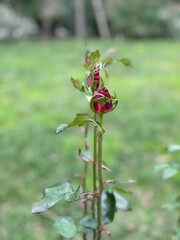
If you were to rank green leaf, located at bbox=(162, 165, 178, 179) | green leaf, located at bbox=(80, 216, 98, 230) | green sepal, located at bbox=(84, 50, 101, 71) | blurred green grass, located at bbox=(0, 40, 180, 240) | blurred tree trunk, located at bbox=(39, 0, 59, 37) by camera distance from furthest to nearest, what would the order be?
blurred tree trunk, located at bbox=(39, 0, 59, 37), blurred green grass, located at bbox=(0, 40, 180, 240), green leaf, located at bbox=(162, 165, 178, 179), green leaf, located at bbox=(80, 216, 98, 230), green sepal, located at bbox=(84, 50, 101, 71)

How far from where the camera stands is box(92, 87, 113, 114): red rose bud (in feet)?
2.63

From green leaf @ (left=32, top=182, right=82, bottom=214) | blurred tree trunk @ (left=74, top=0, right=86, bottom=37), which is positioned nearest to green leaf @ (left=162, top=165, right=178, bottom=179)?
green leaf @ (left=32, top=182, right=82, bottom=214)

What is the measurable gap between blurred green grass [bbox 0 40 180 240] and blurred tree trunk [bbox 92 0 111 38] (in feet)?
9.30

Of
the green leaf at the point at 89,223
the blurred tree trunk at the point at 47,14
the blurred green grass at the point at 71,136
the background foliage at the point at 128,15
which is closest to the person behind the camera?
the green leaf at the point at 89,223

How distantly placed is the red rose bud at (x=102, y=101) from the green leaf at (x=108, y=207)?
1.17 feet

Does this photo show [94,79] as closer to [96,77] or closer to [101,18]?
[96,77]

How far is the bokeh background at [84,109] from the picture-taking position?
104 inches

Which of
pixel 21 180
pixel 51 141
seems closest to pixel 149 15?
pixel 51 141

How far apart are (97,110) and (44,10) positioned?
10010mm

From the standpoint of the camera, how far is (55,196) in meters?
0.86

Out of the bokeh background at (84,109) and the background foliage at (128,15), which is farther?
the background foliage at (128,15)

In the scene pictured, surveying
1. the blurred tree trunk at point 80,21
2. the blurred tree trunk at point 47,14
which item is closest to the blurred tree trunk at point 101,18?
the blurred tree trunk at point 80,21

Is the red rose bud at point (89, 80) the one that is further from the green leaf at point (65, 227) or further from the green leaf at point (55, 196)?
the green leaf at point (65, 227)

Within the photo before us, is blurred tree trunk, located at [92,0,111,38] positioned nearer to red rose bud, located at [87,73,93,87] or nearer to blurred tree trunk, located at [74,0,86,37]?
blurred tree trunk, located at [74,0,86,37]
